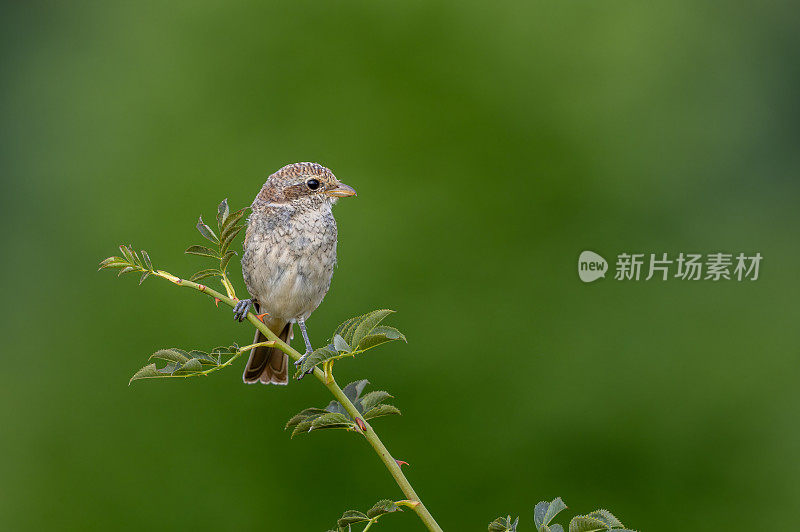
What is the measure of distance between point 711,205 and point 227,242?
4455 millimetres

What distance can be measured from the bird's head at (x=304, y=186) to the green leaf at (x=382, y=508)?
2.28 ft

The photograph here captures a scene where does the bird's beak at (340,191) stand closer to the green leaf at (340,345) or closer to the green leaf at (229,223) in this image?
the green leaf at (229,223)

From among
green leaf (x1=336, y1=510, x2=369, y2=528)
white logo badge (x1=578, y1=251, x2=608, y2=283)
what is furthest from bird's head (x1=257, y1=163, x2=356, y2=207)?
white logo badge (x1=578, y1=251, x2=608, y2=283)

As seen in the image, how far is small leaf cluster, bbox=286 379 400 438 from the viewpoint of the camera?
109cm

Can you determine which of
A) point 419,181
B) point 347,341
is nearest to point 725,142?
point 419,181

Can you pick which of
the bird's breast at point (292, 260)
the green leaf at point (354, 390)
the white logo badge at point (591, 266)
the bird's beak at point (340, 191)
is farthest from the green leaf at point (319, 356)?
the white logo badge at point (591, 266)

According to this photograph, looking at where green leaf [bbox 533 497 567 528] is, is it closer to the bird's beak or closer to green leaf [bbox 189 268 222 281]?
green leaf [bbox 189 268 222 281]

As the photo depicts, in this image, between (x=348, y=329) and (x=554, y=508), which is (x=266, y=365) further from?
(x=554, y=508)

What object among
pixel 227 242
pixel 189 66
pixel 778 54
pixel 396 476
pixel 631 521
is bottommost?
pixel 631 521

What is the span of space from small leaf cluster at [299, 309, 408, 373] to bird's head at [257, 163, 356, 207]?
21.8 inches

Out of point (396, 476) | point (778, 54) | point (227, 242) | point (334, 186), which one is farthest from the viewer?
point (778, 54)

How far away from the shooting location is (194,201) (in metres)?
4.48

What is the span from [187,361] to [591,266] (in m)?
3.42

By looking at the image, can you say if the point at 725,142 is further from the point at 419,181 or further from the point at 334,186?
the point at 334,186
